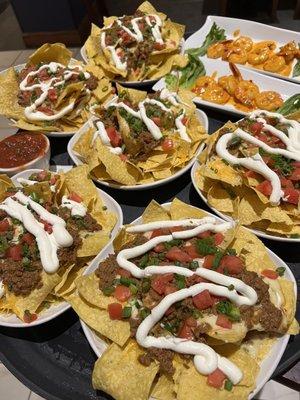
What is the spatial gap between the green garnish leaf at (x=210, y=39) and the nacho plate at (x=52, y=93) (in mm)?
966

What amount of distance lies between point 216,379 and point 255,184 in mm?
1088

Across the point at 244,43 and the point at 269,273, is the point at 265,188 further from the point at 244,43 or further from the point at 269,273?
the point at 244,43

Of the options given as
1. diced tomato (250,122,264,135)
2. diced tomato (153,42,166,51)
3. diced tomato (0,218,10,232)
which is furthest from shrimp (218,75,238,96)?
diced tomato (0,218,10,232)

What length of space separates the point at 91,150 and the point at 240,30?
2247 mm

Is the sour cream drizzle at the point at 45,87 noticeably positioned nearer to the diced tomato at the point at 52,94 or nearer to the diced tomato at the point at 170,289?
the diced tomato at the point at 52,94

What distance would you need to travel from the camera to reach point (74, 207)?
225 centimetres

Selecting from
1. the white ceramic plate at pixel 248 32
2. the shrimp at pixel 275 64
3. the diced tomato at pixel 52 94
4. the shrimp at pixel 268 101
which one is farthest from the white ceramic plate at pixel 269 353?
the white ceramic plate at pixel 248 32

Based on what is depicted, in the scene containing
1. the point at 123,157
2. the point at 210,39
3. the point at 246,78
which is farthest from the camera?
the point at 210,39

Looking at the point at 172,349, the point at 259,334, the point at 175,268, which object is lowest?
the point at 259,334

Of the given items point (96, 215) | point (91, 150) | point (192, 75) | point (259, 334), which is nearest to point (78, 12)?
point (192, 75)

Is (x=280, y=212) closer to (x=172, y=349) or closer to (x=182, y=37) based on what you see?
(x=172, y=349)

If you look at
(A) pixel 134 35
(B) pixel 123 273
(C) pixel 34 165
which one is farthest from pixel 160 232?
(A) pixel 134 35

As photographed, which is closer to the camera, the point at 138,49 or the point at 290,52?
the point at 290,52

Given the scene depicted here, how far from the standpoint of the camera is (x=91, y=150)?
259 centimetres
